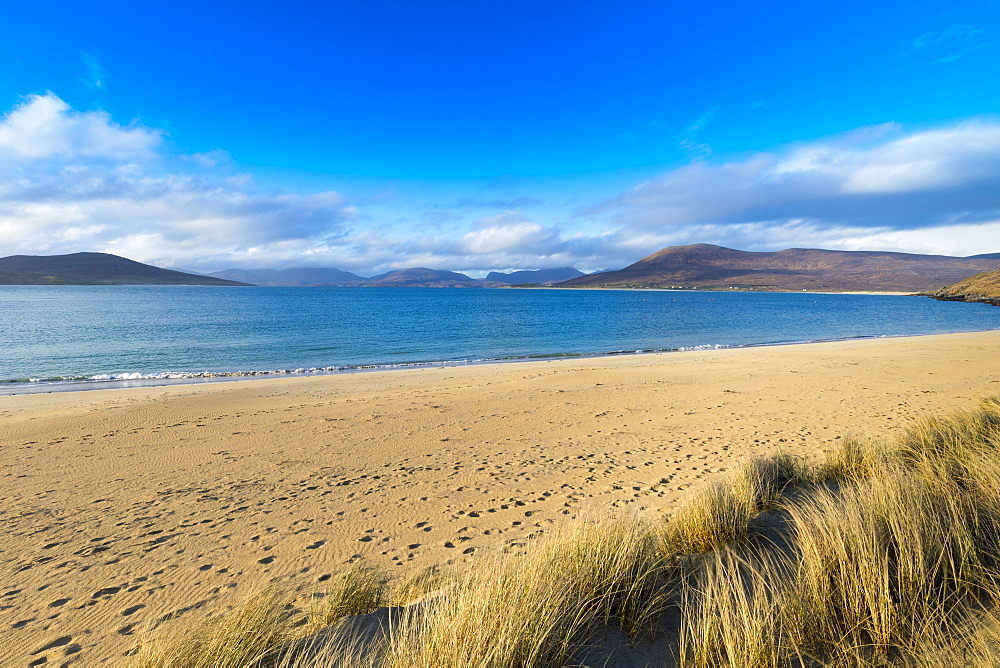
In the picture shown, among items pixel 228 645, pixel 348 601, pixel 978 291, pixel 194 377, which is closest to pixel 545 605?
pixel 348 601

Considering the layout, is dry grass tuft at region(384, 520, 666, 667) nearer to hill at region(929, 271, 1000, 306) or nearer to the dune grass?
the dune grass

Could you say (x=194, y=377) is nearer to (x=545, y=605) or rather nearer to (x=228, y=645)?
(x=228, y=645)

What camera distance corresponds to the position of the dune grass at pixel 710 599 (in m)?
2.47

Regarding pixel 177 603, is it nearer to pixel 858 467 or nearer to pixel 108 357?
pixel 858 467

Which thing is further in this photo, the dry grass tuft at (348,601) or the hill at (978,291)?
the hill at (978,291)

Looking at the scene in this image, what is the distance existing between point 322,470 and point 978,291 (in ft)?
433

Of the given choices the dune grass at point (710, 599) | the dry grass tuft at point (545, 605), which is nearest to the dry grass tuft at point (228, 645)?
the dune grass at point (710, 599)

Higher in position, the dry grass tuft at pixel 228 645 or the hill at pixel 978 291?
the dry grass tuft at pixel 228 645

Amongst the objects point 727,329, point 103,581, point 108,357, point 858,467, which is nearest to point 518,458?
point 858,467

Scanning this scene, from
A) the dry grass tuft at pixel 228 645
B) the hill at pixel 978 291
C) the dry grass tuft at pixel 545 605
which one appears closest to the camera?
the dry grass tuft at pixel 545 605

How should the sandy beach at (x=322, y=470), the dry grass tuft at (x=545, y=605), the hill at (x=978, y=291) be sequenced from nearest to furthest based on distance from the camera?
the dry grass tuft at (x=545, y=605) < the sandy beach at (x=322, y=470) < the hill at (x=978, y=291)

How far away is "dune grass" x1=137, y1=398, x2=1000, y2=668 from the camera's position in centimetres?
247

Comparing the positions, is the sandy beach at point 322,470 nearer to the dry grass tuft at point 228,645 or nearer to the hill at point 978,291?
the dry grass tuft at point 228,645

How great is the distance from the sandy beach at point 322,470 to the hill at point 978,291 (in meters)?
103
